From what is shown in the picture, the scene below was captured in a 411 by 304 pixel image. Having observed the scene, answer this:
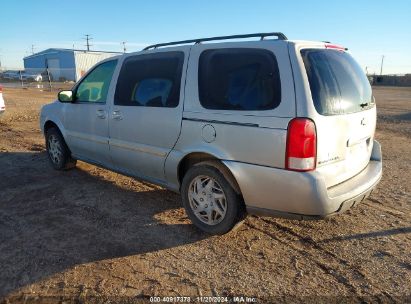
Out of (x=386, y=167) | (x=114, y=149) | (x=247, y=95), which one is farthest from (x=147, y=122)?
(x=386, y=167)

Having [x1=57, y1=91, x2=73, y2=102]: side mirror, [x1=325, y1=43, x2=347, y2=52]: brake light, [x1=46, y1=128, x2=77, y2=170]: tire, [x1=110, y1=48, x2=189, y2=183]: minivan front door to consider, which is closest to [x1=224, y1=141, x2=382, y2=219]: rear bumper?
[x1=110, y1=48, x2=189, y2=183]: minivan front door

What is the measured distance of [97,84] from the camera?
5.09 meters

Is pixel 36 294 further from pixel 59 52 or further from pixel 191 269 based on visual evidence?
pixel 59 52

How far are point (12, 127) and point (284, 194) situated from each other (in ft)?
31.7

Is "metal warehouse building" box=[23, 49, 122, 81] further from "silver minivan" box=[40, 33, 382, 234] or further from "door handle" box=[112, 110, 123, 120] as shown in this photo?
"silver minivan" box=[40, 33, 382, 234]

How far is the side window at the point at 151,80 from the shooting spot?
13.0 ft

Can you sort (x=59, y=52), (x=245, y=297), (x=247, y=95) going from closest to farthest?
(x=245, y=297)
(x=247, y=95)
(x=59, y=52)

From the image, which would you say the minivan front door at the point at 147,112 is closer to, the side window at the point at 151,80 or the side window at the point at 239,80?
the side window at the point at 151,80

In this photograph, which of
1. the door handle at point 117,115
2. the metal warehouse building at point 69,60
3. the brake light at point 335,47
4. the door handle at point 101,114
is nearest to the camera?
the brake light at point 335,47

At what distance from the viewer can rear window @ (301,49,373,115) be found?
3102 millimetres

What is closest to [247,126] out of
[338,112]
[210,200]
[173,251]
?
[338,112]

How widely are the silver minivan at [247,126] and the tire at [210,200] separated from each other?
0.01m

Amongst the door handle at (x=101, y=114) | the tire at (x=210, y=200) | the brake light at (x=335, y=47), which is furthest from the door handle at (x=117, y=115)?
the brake light at (x=335, y=47)

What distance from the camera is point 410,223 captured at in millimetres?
4141
